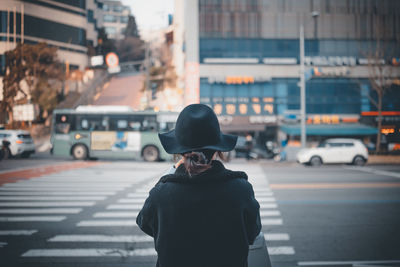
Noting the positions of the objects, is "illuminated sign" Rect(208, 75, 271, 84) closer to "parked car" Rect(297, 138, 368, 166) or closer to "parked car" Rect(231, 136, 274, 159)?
"parked car" Rect(231, 136, 274, 159)

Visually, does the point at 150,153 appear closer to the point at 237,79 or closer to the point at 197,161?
the point at 237,79

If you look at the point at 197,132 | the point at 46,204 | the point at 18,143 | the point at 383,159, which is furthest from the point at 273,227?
the point at 18,143

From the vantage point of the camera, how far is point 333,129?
3212cm

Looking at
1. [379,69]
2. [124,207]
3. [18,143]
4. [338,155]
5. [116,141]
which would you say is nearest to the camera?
[124,207]

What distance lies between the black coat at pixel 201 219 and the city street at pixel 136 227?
11.3 ft

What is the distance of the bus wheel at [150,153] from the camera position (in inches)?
857

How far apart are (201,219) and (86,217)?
21.3 feet

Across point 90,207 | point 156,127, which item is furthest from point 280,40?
point 90,207

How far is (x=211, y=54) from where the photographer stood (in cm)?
3438

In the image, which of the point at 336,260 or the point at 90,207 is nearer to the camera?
the point at 336,260

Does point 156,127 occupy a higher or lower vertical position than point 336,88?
lower

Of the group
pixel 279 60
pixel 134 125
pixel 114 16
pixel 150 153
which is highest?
pixel 114 16

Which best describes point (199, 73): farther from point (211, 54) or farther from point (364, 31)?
point (364, 31)

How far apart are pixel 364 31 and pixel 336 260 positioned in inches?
1393
